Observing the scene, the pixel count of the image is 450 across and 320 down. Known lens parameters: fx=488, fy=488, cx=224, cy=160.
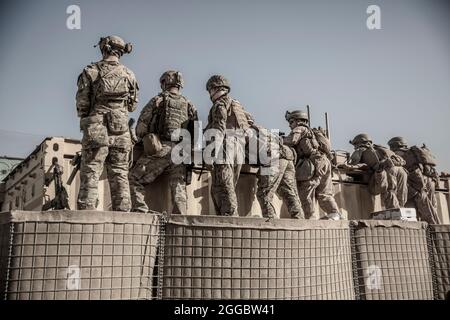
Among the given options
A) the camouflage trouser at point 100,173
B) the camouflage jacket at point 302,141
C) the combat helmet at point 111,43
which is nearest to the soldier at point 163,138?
the camouflage trouser at point 100,173

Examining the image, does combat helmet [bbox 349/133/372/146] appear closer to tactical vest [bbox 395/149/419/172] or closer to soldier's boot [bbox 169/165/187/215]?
tactical vest [bbox 395/149/419/172]

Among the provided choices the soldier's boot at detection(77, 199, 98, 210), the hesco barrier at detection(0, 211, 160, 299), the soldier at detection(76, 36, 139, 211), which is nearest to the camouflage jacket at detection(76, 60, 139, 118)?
A: the soldier at detection(76, 36, 139, 211)

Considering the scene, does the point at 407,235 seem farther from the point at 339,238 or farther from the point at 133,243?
the point at 133,243

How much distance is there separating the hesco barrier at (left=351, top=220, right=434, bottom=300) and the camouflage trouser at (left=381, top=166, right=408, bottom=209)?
1.88 m

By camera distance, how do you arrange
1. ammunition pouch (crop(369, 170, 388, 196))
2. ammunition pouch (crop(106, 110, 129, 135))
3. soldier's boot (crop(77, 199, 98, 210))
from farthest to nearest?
ammunition pouch (crop(369, 170, 388, 196))
ammunition pouch (crop(106, 110, 129, 135))
soldier's boot (crop(77, 199, 98, 210))

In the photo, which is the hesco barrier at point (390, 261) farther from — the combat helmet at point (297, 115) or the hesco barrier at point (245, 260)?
the combat helmet at point (297, 115)

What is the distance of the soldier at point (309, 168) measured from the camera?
7.74 metres

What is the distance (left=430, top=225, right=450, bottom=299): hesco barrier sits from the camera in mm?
6551

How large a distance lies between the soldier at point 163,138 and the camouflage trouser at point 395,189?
3.84m

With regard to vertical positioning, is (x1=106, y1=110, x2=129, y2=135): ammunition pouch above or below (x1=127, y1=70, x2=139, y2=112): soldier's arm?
below

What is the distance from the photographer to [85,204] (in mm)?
5250

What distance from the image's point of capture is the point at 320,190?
7.95m

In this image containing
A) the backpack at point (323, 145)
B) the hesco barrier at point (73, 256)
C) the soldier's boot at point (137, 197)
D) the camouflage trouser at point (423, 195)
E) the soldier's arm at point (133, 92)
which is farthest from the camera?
the camouflage trouser at point (423, 195)
